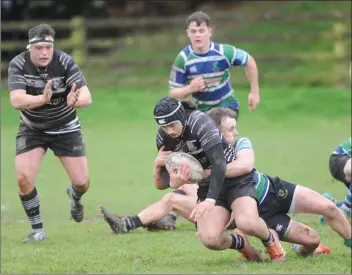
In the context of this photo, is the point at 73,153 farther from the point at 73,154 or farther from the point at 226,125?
the point at 226,125

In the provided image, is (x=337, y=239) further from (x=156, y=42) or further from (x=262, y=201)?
(x=156, y=42)

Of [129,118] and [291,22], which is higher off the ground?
[291,22]

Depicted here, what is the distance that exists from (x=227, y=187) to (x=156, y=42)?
1931 cm

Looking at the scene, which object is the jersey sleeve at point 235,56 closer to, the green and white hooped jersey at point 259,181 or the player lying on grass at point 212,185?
the green and white hooped jersey at point 259,181

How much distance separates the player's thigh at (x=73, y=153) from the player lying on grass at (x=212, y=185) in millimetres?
2137

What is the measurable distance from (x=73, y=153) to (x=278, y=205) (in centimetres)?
273

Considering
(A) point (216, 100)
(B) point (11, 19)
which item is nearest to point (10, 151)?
(A) point (216, 100)

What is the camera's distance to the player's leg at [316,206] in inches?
304

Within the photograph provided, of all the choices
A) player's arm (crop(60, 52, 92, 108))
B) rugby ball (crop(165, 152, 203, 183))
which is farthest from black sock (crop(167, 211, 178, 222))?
rugby ball (crop(165, 152, 203, 183))

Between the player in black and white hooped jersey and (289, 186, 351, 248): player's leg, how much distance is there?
2.48 m

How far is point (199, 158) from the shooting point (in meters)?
7.55

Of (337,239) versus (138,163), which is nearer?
(337,239)

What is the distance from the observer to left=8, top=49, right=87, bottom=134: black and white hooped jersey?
929 centimetres

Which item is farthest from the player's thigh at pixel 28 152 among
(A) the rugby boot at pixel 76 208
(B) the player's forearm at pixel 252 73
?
(B) the player's forearm at pixel 252 73
